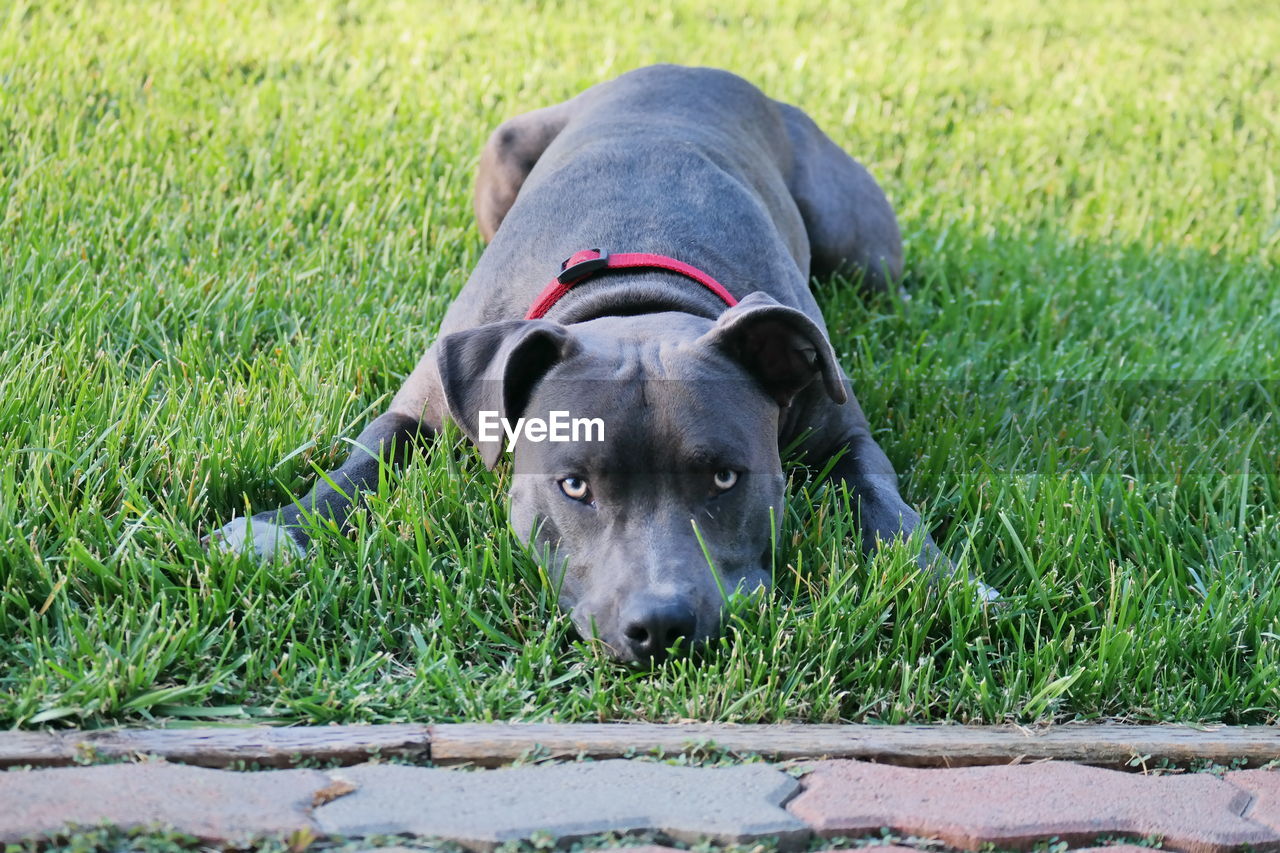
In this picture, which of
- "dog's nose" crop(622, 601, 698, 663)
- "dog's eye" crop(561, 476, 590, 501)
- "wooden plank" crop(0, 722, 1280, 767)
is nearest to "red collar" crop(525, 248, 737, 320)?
"dog's eye" crop(561, 476, 590, 501)

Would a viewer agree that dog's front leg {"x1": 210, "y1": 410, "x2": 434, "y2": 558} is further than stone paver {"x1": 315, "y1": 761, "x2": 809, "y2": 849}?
Yes

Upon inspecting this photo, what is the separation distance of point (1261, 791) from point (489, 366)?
74.9 inches

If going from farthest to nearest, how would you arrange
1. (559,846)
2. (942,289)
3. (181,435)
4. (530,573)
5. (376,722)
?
(942,289) → (181,435) → (530,573) → (376,722) → (559,846)

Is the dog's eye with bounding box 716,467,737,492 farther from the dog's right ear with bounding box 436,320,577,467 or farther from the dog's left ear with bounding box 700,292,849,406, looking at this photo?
the dog's right ear with bounding box 436,320,577,467

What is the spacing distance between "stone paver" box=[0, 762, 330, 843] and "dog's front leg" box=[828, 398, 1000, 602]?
1.57 metres

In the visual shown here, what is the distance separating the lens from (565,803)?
220 centimetres

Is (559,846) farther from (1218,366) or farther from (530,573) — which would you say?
(1218,366)

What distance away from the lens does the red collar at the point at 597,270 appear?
12.1ft

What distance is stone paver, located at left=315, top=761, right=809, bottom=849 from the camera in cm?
211

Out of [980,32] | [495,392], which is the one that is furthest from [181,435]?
[980,32]

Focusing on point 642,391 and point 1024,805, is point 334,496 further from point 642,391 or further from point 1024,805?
point 1024,805

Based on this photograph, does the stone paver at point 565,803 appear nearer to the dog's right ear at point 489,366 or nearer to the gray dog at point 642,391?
the gray dog at point 642,391

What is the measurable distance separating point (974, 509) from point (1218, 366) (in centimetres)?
183

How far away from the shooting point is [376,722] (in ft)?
8.36
